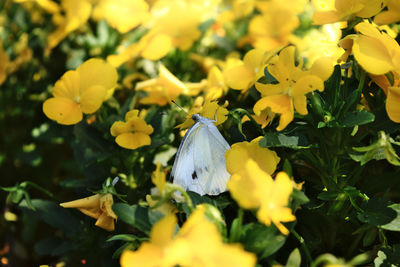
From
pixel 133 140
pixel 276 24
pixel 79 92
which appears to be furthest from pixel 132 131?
pixel 276 24

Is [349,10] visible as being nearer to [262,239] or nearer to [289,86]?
[289,86]

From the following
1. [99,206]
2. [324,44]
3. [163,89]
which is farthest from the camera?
[163,89]

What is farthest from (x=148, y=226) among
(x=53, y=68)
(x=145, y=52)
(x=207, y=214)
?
(x=53, y=68)

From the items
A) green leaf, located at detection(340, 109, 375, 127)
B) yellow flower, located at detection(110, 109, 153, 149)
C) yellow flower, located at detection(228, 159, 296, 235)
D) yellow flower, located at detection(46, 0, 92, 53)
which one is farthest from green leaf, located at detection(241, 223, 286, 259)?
yellow flower, located at detection(46, 0, 92, 53)

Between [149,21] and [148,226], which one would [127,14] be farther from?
[148,226]

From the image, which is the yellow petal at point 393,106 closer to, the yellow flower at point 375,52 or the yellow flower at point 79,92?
the yellow flower at point 375,52

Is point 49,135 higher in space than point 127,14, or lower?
lower

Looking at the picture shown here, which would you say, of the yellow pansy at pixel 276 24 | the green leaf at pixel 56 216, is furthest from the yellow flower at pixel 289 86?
the yellow pansy at pixel 276 24
